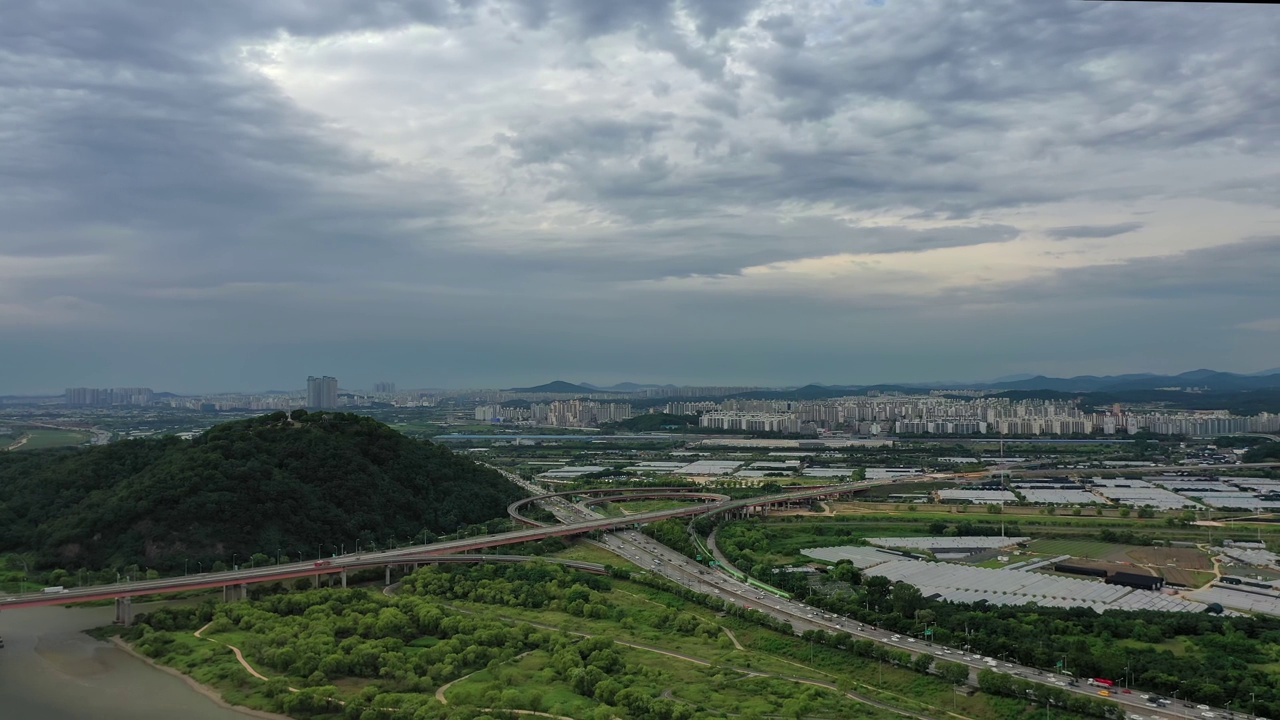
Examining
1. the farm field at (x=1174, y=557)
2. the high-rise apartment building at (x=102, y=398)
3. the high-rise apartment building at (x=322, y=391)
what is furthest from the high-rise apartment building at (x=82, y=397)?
the farm field at (x=1174, y=557)

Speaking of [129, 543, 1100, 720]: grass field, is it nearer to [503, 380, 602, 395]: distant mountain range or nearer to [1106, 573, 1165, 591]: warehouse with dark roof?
[1106, 573, 1165, 591]: warehouse with dark roof

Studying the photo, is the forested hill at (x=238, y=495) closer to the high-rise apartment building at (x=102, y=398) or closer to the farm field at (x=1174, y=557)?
the farm field at (x=1174, y=557)

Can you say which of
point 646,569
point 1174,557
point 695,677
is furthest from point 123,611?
point 1174,557

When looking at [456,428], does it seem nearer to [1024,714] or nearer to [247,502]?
[247,502]

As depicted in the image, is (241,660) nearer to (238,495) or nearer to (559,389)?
(238,495)

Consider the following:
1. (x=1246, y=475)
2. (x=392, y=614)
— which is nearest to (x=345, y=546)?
(x=392, y=614)
